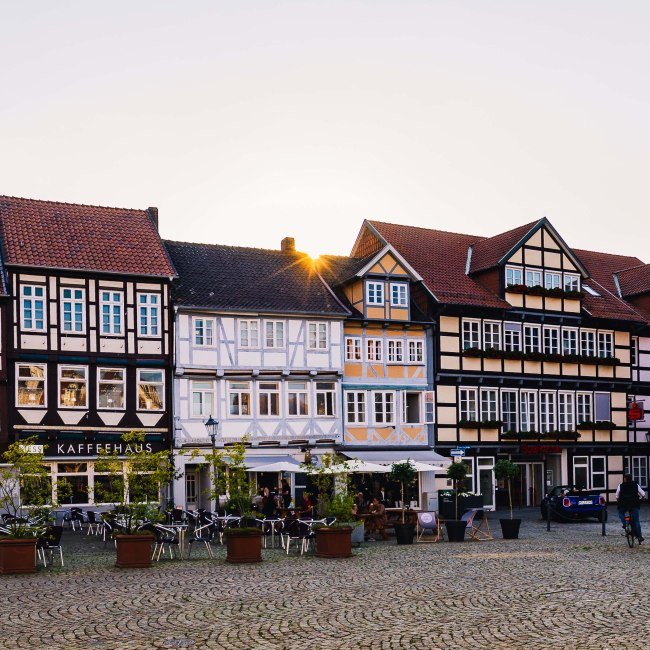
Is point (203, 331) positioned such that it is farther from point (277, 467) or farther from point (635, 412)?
point (635, 412)

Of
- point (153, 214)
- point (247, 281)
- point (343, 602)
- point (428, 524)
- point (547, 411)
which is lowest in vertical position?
point (428, 524)

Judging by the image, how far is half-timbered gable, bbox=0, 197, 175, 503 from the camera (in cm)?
3550

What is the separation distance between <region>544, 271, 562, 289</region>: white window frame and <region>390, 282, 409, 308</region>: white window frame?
736cm

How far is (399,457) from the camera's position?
41094 mm

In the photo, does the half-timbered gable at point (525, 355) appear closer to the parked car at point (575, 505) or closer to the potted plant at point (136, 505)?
the parked car at point (575, 505)

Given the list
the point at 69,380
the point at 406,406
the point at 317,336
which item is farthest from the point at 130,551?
the point at 406,406

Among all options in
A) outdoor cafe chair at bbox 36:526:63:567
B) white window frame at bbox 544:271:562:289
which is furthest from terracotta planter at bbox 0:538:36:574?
white window frame at bbox 544:271:562:289

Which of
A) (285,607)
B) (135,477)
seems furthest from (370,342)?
(285,607)

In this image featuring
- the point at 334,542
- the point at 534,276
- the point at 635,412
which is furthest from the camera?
the point at 635,412

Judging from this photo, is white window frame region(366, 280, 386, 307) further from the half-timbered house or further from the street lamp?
the street lamp

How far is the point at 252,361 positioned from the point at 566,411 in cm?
1566

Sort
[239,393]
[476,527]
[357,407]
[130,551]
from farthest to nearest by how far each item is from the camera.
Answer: [357,407] < [239,393] < [476,527] < [130,551]

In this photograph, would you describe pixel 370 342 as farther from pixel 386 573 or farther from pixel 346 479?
pixel 386 573

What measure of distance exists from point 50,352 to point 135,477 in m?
14.2
